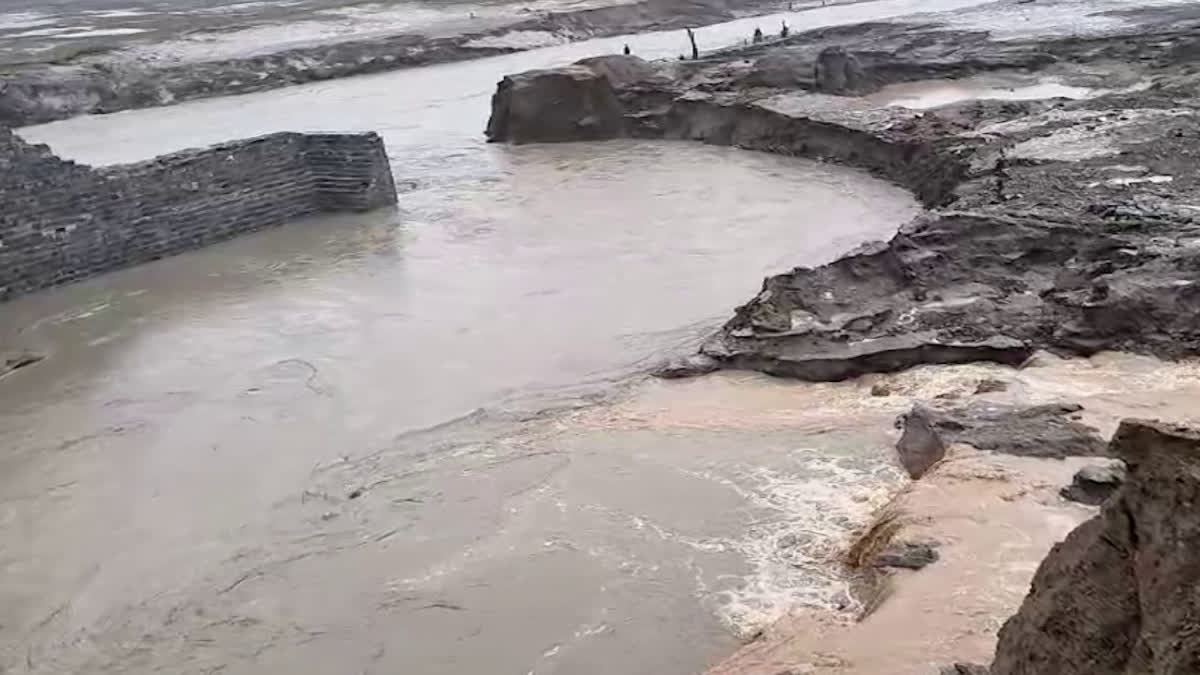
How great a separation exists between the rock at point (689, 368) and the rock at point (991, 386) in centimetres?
220

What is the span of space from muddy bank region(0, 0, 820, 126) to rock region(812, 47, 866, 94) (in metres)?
12.9

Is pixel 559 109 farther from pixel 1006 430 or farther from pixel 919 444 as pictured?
pixel 1006 430

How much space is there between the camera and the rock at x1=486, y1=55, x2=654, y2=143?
20.6 m

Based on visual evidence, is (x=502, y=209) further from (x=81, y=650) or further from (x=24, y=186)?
(x=81, y=650)

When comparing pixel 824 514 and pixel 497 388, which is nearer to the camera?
pixel 824 514

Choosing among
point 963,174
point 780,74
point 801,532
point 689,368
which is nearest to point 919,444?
point 801,532

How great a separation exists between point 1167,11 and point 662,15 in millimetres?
15014

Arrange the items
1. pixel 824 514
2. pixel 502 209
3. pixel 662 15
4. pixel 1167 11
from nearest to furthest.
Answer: pixel 824 514
pixel 502 209
pixel 1167 11
pixel 662 15

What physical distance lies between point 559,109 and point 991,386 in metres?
13.5

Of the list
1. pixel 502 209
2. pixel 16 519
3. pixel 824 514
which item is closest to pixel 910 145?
pixel 502 209

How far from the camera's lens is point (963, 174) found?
14.5m

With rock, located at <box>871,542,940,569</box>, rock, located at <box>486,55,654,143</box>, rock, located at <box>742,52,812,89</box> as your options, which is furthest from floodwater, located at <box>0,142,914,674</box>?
rock, located at <box>742,52,812,89</box>

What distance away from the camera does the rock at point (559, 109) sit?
67.6ft

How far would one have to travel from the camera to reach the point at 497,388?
985cm
